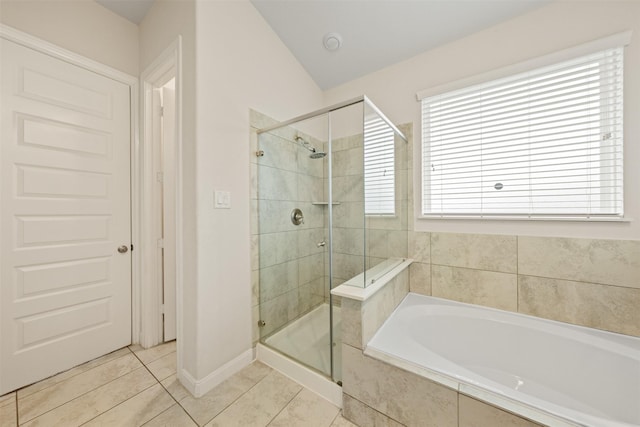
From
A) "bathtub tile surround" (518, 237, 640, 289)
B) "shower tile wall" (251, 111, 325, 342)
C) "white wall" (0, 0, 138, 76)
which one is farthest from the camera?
"shower tile wall" (251, 111, 325, 342)

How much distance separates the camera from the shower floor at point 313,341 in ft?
5.02

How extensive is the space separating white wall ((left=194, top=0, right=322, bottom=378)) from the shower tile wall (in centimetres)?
10

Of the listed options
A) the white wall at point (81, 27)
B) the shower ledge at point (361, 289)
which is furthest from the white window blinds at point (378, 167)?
the white wall at point (81, 27)

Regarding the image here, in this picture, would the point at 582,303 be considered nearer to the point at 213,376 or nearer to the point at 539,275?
the point at 539,275

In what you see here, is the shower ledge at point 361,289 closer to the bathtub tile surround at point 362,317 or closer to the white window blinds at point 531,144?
the bathtub tile surround at point 362,317

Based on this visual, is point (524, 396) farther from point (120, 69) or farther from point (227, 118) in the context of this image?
point (120, 69)

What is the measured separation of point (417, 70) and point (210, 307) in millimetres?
2436

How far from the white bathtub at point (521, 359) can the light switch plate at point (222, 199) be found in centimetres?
122

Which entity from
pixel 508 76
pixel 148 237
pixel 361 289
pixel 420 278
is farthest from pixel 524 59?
pixel 148 237

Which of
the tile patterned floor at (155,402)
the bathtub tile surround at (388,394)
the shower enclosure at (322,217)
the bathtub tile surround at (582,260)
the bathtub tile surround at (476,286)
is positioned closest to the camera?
the bathtub tile surround at (388,394)

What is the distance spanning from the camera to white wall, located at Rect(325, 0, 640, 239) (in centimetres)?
134

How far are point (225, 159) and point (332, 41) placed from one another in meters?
1.39

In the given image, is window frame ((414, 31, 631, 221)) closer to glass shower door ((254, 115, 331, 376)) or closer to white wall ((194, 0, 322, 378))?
glass shower door ((254, 115, 331, 376))

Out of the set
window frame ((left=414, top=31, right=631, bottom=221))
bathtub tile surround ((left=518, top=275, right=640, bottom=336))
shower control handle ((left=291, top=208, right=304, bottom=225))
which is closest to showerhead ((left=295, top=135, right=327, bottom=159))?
shower control handle ((left=291, top=208, right=304, bottom=225))
